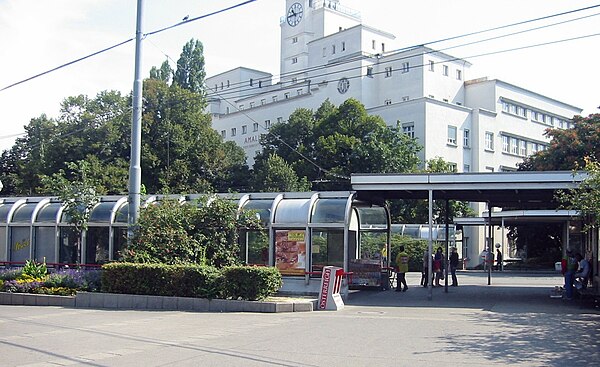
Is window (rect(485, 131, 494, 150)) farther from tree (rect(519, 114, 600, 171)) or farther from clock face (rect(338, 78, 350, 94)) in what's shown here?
tree (rect(519, 114, 600, 171))

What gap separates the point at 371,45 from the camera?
70.6 meters

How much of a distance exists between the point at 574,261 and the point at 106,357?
704 inches

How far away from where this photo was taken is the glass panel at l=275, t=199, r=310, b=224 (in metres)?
23.7

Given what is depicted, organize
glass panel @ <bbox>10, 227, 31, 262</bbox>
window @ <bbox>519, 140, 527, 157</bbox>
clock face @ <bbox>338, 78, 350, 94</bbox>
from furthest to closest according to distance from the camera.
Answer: window @ <bbox>519, 140, 527, 157</bbox> < clock face @ <bbox>338, 78, 350, 94</bbox> < glass panel @ <bbox>10, 227, 31, 262</bbox>

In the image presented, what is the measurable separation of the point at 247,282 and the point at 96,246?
1007 cm

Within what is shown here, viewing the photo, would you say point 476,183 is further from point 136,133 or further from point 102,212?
point 102,212

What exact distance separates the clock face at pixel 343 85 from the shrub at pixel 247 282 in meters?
49.6

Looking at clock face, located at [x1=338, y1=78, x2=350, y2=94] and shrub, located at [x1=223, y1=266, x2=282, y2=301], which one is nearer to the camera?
shrub, located at [x1=223, y1=266, x2=282, y2=301]

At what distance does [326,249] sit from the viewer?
24281 millimetres

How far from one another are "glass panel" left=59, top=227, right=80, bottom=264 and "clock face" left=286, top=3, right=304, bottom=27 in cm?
5804

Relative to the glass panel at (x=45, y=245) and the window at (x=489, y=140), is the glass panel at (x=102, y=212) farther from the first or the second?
the window at (x=489, y=140)

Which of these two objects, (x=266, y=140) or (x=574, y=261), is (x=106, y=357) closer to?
(x=574, y=261)

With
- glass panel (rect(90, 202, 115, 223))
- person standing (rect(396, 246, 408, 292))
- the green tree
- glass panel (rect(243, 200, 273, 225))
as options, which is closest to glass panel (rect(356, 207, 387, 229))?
person standing (rect(396, 246, 408, 292))

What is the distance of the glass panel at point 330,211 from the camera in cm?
2326
